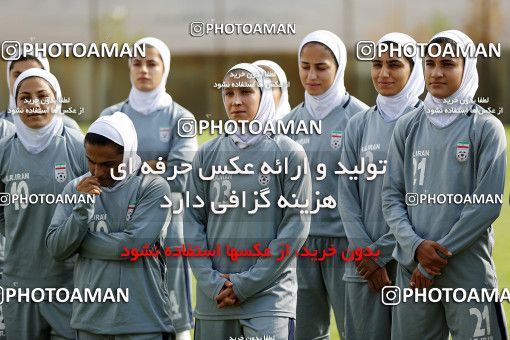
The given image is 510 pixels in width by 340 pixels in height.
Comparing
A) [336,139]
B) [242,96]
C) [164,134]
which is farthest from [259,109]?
[164,134]

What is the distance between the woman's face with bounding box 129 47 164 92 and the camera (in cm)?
599

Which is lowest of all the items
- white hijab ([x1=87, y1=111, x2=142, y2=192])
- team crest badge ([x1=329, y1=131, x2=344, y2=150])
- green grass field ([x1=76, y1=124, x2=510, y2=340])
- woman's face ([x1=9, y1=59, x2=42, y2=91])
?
green grass field ([x1=76, y1=124, x2=510, y2=340])

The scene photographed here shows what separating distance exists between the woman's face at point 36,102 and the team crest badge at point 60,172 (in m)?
0.20

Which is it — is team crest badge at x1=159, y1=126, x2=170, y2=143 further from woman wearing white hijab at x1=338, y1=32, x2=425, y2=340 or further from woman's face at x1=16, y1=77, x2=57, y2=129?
woman wearing white hijab at x1=338, y1=32, x2=425, y2=340

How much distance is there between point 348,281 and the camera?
512 centimetres

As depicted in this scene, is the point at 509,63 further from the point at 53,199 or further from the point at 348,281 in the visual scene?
the point at 53,199

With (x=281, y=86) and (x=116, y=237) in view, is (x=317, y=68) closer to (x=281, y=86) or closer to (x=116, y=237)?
(x=281, y=86)

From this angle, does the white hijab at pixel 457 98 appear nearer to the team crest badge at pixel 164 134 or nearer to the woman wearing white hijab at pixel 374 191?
the woman wearing white hijab at pixel 374 191

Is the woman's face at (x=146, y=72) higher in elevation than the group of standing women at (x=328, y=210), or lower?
higher

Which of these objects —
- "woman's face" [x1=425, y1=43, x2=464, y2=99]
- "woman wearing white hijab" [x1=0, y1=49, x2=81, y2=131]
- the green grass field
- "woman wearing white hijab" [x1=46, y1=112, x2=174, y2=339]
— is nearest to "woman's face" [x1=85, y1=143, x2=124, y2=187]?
"woman wearing white hijab" [x1=46, y1=112, x2=174, y2=339]

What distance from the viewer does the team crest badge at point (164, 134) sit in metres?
5.92

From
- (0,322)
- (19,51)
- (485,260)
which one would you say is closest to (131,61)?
(19,51)

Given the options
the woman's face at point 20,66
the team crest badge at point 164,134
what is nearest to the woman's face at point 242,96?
the team crest badge at point 164,134

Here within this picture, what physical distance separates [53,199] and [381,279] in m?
1.47
